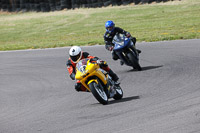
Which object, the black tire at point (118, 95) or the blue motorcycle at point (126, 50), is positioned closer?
the black tire at point (118, 95)

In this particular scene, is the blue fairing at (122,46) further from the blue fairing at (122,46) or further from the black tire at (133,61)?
the black tire at (133,61)

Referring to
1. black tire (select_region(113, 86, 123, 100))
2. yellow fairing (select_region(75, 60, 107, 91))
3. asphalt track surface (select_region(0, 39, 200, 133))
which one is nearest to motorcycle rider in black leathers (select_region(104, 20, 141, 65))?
asphalt track surface (select_region(0, 39, 200, 133))

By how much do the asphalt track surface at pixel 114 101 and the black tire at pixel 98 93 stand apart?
0.56 ft

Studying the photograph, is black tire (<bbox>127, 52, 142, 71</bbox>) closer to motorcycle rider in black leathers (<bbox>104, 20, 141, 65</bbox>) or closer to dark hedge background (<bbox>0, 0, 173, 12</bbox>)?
motorcycle rider in black leathers (<bbox>104, 20, 141, 65</bbox>)

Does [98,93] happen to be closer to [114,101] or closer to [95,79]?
[95,79]

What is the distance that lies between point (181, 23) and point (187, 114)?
18.6 metres

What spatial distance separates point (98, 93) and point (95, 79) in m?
0.29

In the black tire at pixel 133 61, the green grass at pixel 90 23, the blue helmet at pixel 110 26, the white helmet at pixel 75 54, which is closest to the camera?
the white helmet at pixel 75 54

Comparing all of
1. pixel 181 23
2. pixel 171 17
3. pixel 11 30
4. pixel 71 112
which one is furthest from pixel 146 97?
pixel 11 30

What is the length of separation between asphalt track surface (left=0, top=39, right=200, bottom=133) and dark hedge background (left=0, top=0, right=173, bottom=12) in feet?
59.1

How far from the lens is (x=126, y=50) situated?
1271 cm

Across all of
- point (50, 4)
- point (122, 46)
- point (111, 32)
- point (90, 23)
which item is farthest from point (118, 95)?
point (50, 4)

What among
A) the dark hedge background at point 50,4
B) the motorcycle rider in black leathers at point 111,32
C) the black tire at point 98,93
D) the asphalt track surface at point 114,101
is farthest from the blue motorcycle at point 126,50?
the dark hedge background at point 50,4

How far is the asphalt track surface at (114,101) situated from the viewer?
685cm
